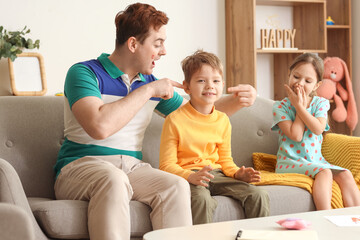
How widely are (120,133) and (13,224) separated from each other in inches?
29.6

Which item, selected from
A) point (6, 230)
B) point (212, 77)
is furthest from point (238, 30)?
point (6, 230)

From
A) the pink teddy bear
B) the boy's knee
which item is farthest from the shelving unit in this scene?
the boy's knee

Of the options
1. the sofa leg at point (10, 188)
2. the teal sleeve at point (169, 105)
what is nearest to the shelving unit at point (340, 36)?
the teal sleeve at point (169, 105)

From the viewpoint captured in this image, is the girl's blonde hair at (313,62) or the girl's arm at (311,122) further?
the girl's blonde hair at (313,62)

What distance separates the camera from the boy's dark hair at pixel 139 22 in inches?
82.4

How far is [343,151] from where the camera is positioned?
2.49m

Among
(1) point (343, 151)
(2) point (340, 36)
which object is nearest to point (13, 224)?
(1) point (343, 151)

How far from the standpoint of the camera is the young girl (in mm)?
2326

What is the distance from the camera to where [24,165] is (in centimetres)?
219

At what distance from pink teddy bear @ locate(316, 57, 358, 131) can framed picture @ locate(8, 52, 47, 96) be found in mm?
2135

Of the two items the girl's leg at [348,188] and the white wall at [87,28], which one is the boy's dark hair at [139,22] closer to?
the girl's leg at [348,188]

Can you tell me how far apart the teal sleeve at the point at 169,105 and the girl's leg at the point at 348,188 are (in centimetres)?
74

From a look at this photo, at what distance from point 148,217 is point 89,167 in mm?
270

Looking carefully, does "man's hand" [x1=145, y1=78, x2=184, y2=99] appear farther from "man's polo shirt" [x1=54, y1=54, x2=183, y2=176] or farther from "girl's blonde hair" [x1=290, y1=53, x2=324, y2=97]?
"girl's blonde hair" [x1=290, y1=53, x2=324, y2=97]
